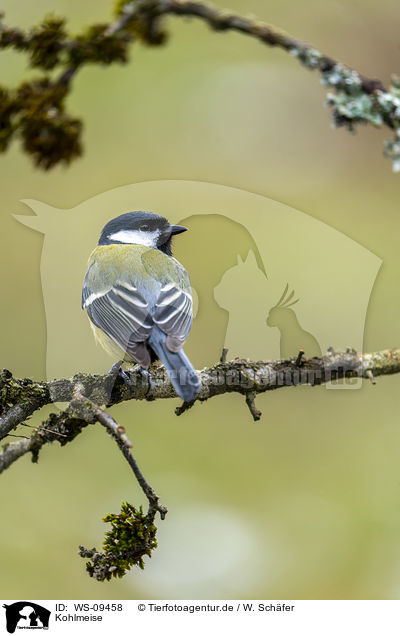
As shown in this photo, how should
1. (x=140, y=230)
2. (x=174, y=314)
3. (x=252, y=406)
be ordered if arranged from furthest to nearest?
(x=140, y=230)
(x=174, y=314)
(x=252, y=406)

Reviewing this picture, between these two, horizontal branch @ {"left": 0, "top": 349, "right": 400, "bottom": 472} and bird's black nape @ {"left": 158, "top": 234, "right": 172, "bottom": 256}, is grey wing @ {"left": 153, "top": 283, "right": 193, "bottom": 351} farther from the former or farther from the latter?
bird's black nape @ {"left": 158, "top": 234, "right": 172, "bottom": 256}

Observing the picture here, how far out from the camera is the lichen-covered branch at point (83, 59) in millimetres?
911

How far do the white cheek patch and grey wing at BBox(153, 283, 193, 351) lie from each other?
12.2 inches

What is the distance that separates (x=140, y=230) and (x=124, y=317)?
55 cm

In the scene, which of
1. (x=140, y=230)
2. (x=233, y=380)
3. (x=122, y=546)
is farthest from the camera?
(x=140, y=230)

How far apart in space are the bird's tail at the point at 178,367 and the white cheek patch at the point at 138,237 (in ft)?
1.97

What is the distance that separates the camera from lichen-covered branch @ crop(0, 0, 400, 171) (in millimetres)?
911

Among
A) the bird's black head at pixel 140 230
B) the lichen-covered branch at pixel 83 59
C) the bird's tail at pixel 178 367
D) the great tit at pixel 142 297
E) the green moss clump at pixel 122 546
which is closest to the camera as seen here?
the lichen-covered branch at pixel 83 59

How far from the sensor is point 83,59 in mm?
947
